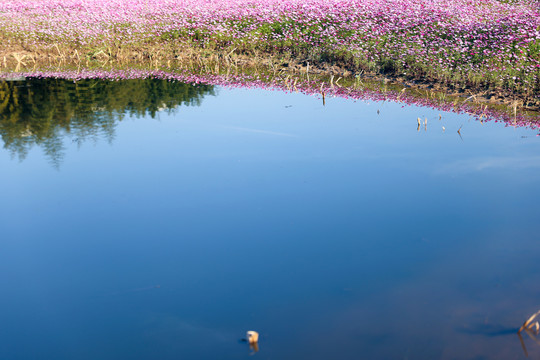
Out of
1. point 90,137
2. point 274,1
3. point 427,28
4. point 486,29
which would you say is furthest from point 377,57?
point 90,137

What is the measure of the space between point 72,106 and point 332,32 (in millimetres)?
7872

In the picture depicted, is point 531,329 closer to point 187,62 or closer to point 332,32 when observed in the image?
point 332,32

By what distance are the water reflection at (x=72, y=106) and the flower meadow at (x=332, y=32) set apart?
4062mm

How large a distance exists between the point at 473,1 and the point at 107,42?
41.8 ft

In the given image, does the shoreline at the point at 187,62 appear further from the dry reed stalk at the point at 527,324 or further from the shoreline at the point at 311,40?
the dry reed stalk at the point at 527,324

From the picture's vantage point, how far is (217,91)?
1233 centimetres

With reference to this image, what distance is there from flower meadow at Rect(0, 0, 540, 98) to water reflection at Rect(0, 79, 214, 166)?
406cm

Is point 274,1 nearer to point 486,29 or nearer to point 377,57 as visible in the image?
point 377,57

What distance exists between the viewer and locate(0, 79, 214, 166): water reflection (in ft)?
28.3

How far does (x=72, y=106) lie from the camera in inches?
420

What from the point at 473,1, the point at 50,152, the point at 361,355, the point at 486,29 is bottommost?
the point at 361,355

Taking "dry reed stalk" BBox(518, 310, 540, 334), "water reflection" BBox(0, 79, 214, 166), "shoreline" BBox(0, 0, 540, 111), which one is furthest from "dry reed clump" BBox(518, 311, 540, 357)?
"shoreline" BBox(0, 0, 540, 111)

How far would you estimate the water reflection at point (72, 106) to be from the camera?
339 inches

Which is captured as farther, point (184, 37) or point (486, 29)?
point (184, 37)
